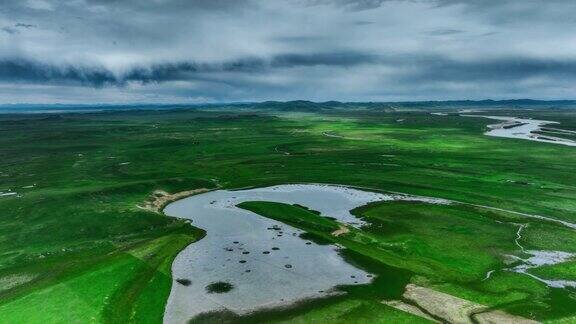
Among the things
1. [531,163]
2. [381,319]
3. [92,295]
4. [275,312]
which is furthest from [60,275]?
[531,163]

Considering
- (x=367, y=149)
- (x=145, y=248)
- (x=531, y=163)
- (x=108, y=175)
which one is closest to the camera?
(x=145, y=248)

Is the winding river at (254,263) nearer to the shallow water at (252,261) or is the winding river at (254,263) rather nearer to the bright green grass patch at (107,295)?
the shallow water at (252,261)

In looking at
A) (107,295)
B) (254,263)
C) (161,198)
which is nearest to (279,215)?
(254,263)

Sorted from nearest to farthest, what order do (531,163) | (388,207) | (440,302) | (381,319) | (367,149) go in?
(381,319) → (440,302) → (388,207) → (531,163) → (367,149)

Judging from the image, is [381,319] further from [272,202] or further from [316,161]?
[316,161]

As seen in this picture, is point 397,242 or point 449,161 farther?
point 449,161

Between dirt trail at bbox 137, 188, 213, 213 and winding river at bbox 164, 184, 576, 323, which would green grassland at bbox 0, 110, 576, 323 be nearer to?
dirt trail at bbox 137, 188, 213, 213
